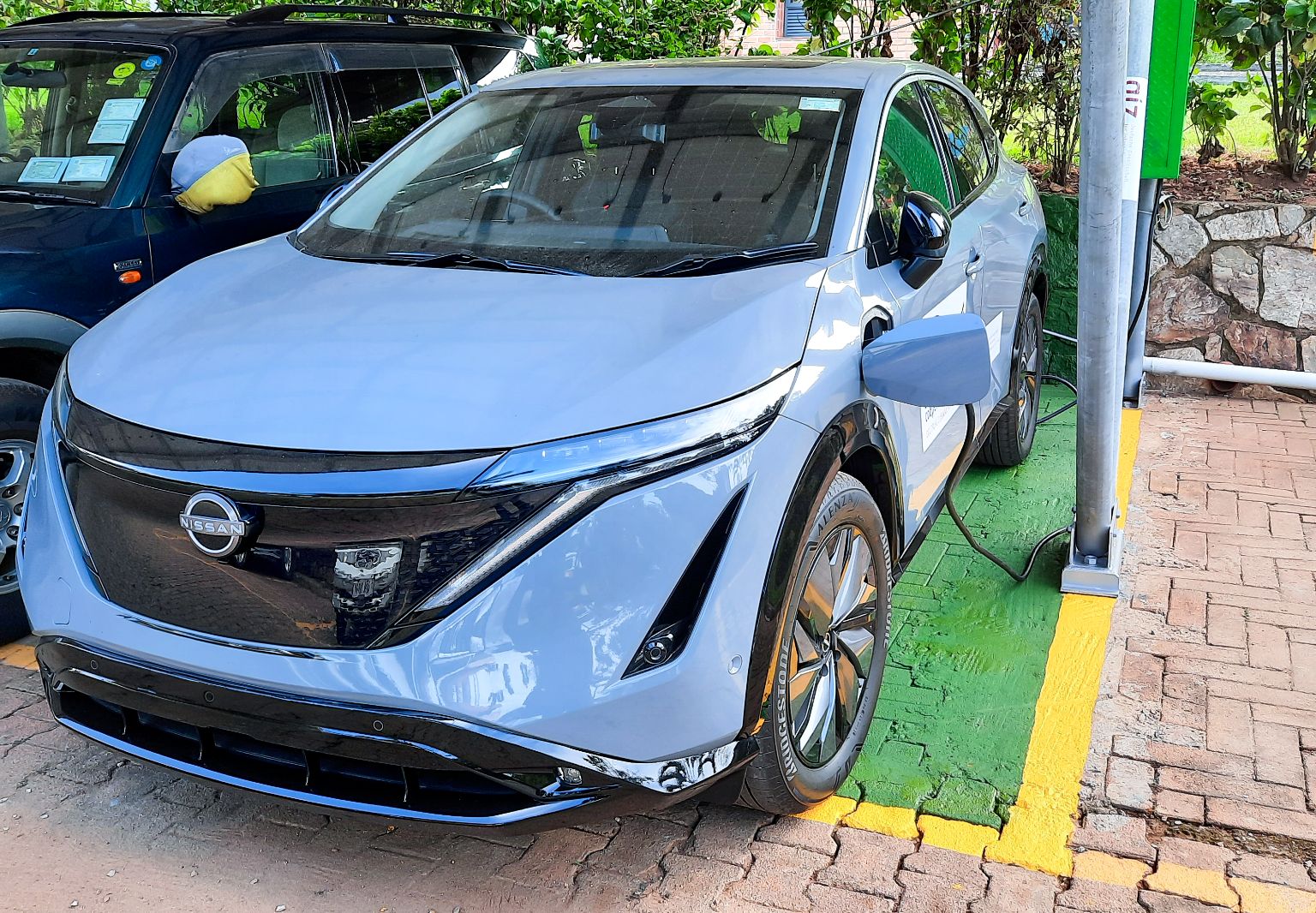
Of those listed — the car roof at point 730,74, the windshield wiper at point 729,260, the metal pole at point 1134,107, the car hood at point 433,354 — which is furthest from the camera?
the metal pole at point 1134,107

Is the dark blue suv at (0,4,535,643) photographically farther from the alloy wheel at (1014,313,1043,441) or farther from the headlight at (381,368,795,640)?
the alloy wheel at (1014,313,1043,441)

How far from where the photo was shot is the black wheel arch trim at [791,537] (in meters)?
2.42

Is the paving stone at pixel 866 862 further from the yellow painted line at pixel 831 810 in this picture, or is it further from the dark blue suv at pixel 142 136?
the dark blue suv at pixel 142 136

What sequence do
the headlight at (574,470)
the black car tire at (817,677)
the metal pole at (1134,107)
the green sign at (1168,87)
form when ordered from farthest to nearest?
the green sign at (1168,87) → the metal pole at (1134,107) → the black car tire at (817,677) → the headlight at (574,470)

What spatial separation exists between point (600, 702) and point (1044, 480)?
3.51m

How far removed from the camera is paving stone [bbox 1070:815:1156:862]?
281cm

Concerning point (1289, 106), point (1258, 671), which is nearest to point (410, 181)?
point (1258, 671)

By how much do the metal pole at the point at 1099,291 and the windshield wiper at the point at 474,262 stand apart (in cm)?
166

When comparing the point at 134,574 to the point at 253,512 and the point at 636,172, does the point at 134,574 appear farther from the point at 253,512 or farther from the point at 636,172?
the point at 636,172

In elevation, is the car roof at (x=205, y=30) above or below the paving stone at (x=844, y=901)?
above

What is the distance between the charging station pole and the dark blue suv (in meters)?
3.02

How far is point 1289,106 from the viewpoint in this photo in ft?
21.4

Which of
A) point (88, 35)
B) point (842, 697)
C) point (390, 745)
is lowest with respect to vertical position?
point (842, 697)

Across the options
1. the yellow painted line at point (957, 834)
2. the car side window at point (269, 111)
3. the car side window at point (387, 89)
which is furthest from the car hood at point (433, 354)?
the car side window at point (387, 89)
